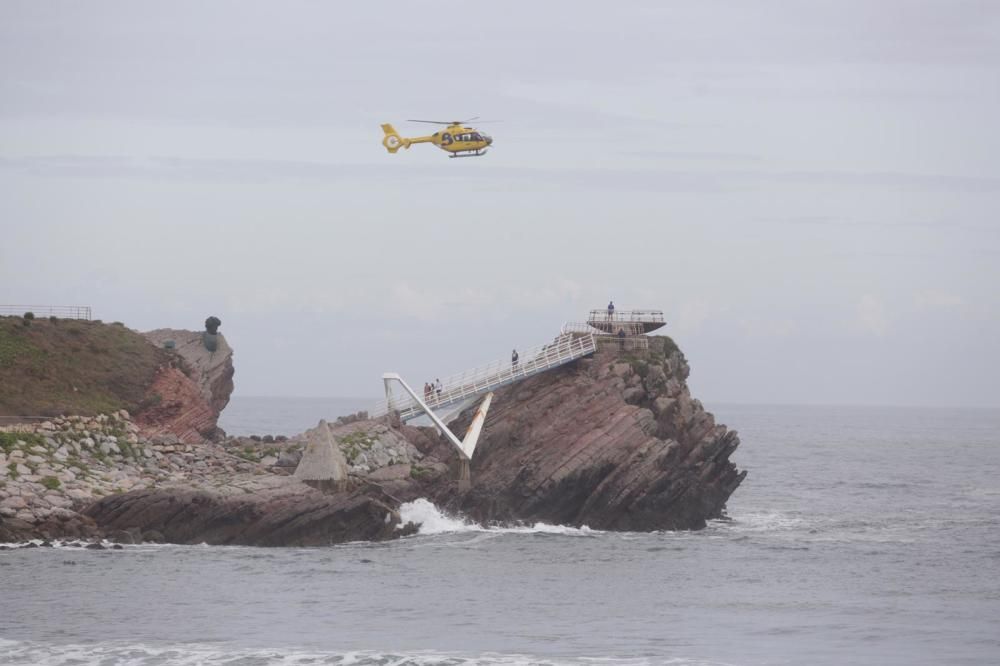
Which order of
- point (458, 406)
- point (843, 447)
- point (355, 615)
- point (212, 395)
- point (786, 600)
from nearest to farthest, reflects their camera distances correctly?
point (355, 615)
point (786, 600)
point (458, 406)
point (212, 395)
point (843, 447)

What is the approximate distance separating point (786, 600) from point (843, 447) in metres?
110

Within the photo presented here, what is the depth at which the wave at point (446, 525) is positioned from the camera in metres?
61.3

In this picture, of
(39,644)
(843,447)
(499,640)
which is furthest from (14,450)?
(843,447)

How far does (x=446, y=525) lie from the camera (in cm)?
6184

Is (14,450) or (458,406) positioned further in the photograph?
(458,406)

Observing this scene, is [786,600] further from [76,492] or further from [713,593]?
[76,492]

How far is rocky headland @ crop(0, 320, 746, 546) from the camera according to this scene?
186ft

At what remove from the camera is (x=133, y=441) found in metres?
63.2

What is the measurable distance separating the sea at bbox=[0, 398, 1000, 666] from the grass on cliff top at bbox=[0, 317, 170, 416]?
37.5ft

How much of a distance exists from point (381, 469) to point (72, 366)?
15278 millimetres

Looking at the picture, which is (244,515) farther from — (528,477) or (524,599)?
(524,599)

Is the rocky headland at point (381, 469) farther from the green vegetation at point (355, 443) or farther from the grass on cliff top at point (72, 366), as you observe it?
the grass on cliff top at point (72, 366)

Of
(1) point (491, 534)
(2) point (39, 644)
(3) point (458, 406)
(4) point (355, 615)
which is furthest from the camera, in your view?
(3) point (458, 406)

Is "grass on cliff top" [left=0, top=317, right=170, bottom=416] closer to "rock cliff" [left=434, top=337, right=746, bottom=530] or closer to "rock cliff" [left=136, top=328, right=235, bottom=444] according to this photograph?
"rock cliff" [left=136, top=328, right=235, bottom=444]
